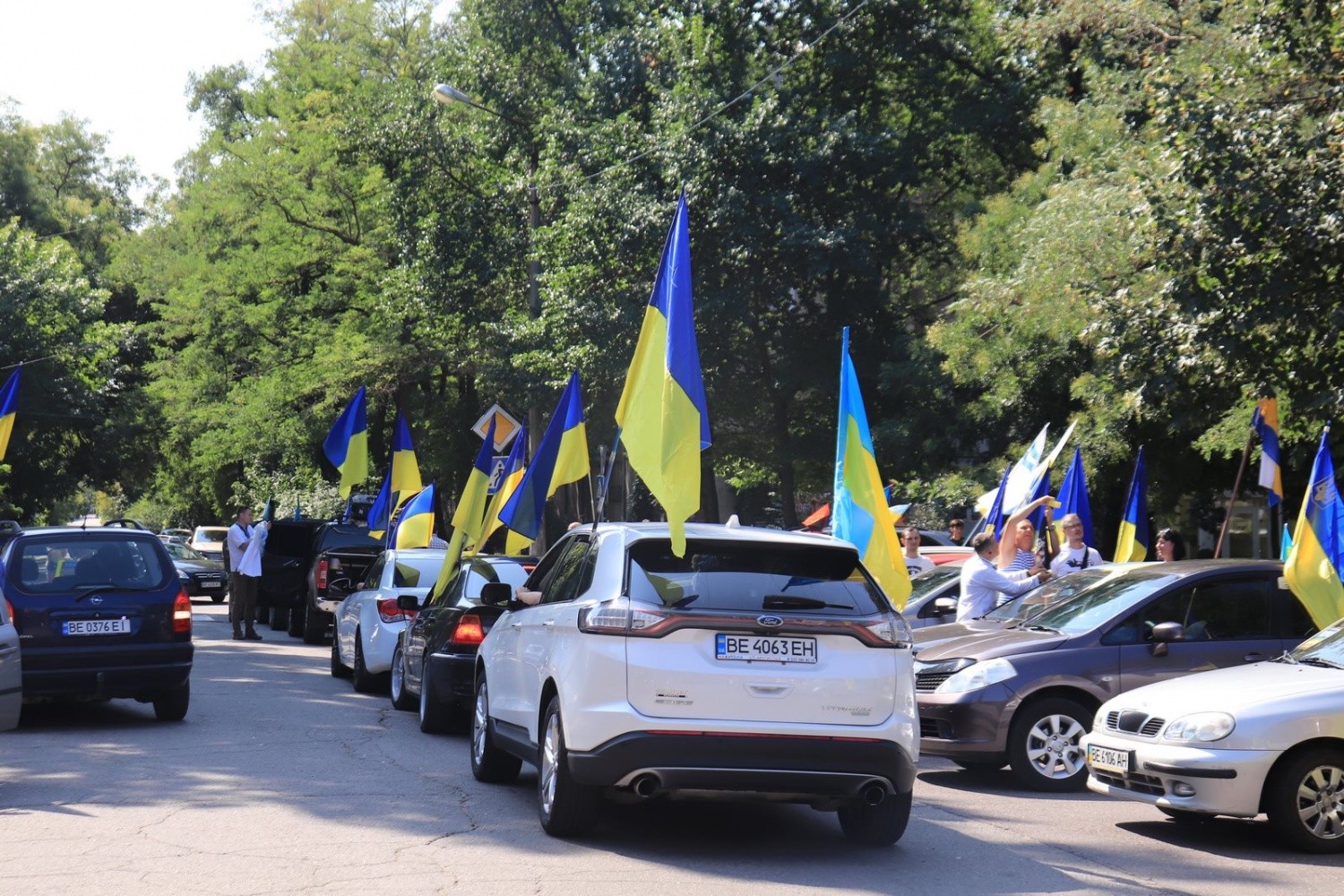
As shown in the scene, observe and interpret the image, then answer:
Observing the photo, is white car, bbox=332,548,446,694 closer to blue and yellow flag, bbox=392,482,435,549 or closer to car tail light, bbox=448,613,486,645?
blue and yellow flag, bbox=392,482,435,549

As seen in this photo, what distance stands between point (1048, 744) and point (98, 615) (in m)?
7.27

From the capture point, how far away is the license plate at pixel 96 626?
12266 millimetres

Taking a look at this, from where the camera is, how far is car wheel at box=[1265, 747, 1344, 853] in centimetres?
819

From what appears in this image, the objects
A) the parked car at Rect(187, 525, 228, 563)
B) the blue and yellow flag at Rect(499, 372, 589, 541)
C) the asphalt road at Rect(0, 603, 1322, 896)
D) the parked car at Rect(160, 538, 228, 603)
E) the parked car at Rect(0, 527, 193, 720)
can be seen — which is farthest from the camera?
the parked car at Rect(187, 525, 228, 563)

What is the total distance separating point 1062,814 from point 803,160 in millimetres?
18636

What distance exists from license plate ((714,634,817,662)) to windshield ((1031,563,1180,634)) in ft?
12.1

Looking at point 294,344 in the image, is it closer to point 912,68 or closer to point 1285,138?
point 912,68

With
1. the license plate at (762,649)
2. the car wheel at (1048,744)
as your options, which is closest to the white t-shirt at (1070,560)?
the car wheel at (1048,744)

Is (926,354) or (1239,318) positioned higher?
(926,354)

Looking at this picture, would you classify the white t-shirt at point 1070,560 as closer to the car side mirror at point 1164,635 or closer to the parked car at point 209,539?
the car side mirror at point 1164,635

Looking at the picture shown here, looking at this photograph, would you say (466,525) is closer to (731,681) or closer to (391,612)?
(391,612)

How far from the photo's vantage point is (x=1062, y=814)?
31.1 feet

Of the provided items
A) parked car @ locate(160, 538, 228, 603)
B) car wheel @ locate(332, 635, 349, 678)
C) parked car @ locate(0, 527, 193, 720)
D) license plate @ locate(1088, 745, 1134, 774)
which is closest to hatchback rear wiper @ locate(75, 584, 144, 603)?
parked car @ locate(0, 527, 193, 720)

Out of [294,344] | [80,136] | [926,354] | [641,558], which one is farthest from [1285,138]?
[80,136]
